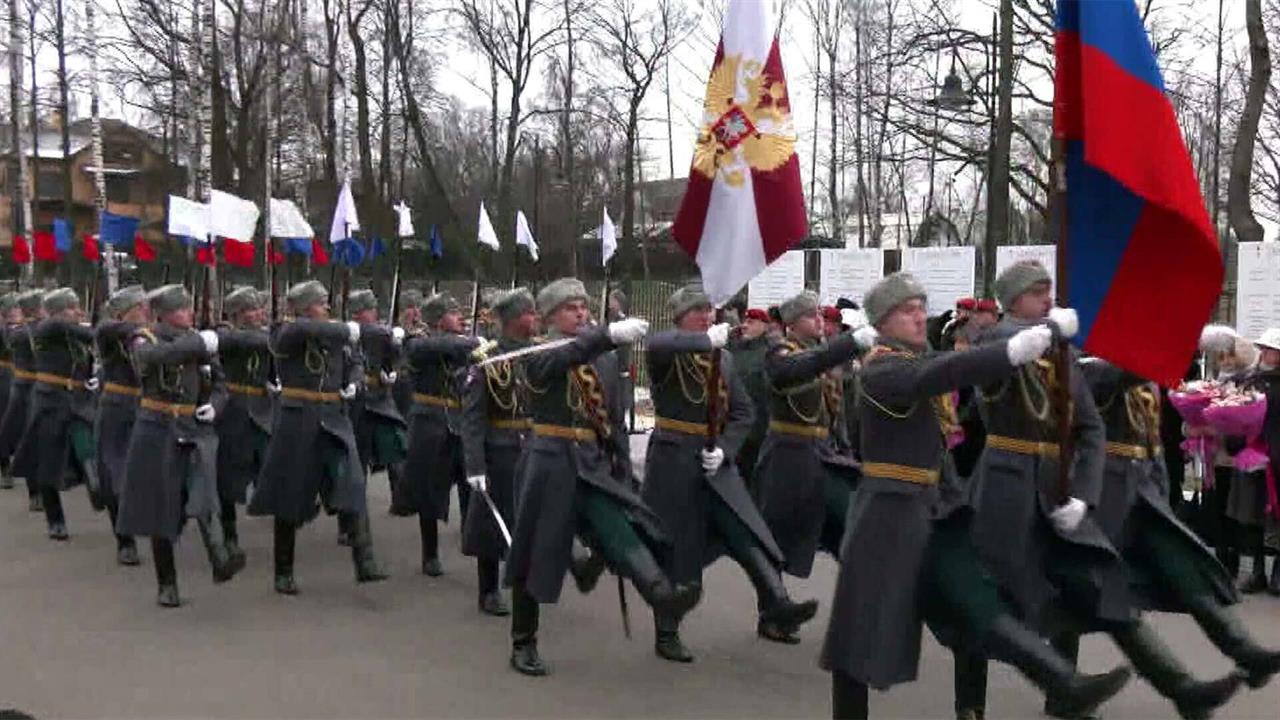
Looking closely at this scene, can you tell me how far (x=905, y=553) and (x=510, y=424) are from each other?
3.50m

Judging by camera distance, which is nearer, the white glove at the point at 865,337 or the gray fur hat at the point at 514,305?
the white glove at the point at 865,337

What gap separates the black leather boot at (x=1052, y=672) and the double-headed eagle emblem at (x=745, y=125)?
276 cm

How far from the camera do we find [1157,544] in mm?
5746

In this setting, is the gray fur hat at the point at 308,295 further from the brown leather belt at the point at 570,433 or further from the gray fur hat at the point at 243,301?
the brown leather belt at the point at 570,433

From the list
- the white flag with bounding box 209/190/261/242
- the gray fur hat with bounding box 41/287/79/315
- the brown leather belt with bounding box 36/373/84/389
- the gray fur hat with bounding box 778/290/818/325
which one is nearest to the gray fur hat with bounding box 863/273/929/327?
the gray fur hat with bounding box 778/290/818/325

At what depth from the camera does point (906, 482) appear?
4.92 m

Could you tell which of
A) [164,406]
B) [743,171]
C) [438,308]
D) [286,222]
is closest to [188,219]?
[286,222]

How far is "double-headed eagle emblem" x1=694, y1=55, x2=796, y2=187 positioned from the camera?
661 centimetres

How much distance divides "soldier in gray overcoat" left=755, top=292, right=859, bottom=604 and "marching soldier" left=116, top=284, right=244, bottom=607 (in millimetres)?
3376

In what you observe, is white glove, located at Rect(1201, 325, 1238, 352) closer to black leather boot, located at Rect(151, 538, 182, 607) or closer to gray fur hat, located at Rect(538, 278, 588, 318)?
gray fur hat, located at Rect(538, 278, 588, 318)

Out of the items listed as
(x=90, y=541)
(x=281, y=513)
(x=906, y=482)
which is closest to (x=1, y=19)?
(x=90, y=541)

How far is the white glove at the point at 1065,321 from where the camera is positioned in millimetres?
4570

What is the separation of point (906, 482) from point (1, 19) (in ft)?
86.1

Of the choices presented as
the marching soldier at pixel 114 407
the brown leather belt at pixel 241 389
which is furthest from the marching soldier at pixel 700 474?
the brown leather belt at pixel 241 389
